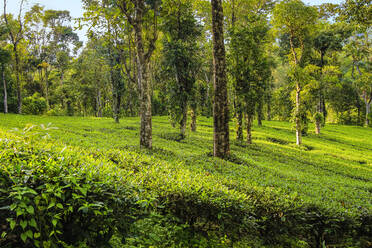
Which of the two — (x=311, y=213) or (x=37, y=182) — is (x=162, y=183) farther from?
(x=311, y=213)

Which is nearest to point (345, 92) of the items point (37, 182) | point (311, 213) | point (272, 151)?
point (272, 151)

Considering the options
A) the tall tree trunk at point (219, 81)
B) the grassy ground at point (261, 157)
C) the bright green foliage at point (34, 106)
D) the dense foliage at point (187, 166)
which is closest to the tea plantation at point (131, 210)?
the dense foliage at point (187, 166)

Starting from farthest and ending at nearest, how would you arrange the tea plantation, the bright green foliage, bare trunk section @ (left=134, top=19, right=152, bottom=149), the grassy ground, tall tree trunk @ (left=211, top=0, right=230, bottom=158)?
the bright green foliage < bare trunk section @ (left=134, top=19, right=152, bottom=149) < tall tree trunk @ (left=211, top=0, right=230, bottom=158) < the grassy ground < the tea plantation

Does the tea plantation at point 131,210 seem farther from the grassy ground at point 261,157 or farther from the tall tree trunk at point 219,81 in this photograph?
the tall tree trunk at point 219,81

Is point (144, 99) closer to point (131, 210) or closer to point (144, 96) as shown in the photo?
point (144, 96)

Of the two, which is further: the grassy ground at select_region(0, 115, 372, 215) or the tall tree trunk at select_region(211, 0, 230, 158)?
the tall tree trunk at select_region(211, 0, 230, 158)

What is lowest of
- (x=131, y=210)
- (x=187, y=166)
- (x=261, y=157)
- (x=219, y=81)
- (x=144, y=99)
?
(x=261, y=157)

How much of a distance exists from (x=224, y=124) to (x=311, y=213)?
6.19 metres

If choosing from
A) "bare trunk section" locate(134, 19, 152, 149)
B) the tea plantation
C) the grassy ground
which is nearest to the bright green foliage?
the grassy ground

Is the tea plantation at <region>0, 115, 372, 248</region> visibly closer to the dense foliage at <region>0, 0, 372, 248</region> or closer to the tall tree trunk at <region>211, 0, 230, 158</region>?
the dense foliage at <region>0, 0, 372, 248</region>

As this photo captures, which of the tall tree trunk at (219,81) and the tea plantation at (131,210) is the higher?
the tall tree trunk at (219,81)

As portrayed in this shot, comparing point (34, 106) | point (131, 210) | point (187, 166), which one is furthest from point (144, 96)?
point (34, 106)

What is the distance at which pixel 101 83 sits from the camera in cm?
4306

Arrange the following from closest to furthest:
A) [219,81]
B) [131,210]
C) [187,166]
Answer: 1. [131,210]
2. [187,166]
3. [219,81]
